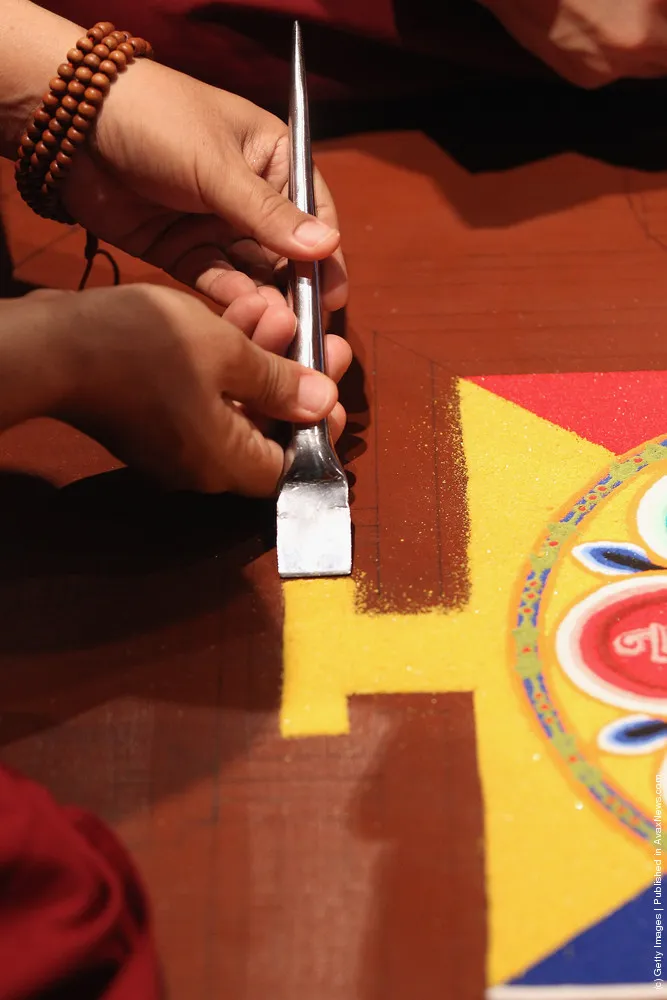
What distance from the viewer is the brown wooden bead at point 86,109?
723 millimetres

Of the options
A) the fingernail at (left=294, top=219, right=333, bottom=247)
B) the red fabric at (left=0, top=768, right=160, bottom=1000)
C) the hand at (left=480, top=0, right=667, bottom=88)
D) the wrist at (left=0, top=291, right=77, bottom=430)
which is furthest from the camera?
the hand at (left=480, top=0, right=667, bottom=88)

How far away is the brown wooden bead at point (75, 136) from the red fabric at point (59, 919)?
1.47ft

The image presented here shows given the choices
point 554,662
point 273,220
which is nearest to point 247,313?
point 273,220

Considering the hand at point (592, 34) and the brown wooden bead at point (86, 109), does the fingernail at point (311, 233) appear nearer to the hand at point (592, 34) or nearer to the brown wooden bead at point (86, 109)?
the brown wooden bead at point (86, 109)

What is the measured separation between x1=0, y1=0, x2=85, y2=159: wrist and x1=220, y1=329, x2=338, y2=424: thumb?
10.9 inches

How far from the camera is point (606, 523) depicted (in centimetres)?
67

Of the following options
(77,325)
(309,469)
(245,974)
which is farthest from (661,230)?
(245,974)

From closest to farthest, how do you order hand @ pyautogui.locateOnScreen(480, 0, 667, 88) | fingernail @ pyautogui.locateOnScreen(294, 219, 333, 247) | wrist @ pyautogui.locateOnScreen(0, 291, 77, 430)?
wrist @ pyautogui.locateOnScreen(0, 291, 77, 430) < fingernail @ pyautogui.locateOnScreen(294, 219, 333, 247) < hand @ pyautogui.locateOnScreen(480, 0, 667, 88)

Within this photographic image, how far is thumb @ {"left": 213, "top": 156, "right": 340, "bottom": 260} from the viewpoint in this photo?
684mm

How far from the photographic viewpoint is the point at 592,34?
80cm

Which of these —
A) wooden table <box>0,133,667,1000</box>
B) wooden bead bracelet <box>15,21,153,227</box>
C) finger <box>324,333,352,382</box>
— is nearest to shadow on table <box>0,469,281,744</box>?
wooden table <box>0,133,667,1000</box>

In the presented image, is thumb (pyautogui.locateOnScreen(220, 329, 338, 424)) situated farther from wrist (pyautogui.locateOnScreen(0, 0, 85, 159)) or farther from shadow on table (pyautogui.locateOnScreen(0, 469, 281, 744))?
wrist (pyautogui.locateOnScreen(0, 0, 85, 159))

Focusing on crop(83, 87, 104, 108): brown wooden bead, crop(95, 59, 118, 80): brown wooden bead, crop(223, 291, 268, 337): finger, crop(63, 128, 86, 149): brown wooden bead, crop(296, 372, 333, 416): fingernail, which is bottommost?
crop(296, 372, 333, 416): fingernail

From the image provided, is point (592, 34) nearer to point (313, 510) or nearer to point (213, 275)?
point (213, 275)
